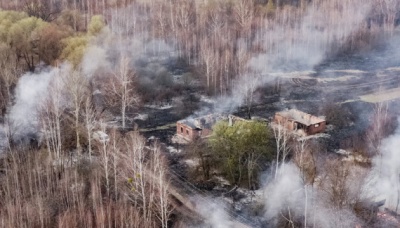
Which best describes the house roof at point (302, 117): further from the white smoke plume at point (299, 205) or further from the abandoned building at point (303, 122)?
the white smoke plume at point (299, 205)

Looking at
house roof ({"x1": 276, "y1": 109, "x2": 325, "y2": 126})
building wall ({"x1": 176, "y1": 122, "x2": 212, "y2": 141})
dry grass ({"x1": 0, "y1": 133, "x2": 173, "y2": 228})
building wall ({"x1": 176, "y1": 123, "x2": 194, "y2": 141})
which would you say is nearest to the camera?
dry grass ({"x1": 0, "y1": 133, "x2": 173, "y2": 228})

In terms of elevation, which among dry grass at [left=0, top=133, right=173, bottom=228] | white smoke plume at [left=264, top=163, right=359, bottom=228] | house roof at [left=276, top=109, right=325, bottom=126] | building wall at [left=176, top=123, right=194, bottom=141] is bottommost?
white smoke plume at [left=264, top=163, right=359, bottom=228]

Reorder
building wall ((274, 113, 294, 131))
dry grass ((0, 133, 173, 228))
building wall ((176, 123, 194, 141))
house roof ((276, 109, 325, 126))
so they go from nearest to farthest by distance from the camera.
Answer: dry grass ((0, 133, 173, 228)), building wall ((176, 123, 194, 141)), building wall ((274, 113, 294, 131)), house roof ((276, 109, 325, 126))

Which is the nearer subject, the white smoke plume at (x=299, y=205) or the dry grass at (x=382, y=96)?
the white smoke plume at (x=299, y=205)

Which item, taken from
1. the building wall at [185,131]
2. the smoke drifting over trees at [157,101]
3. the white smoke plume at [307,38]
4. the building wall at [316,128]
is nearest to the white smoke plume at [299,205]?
the smoke drifting over trees at [157,101]

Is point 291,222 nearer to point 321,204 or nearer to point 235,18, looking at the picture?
point 321,204

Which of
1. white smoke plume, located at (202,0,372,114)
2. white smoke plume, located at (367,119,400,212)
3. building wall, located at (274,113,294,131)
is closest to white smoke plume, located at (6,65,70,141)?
building wall, located at (274,113,294,131)

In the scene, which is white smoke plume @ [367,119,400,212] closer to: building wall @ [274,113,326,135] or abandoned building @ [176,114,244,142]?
building wall @ [274,113,326,135]

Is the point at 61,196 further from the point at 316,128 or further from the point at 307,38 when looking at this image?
the point at 307,38

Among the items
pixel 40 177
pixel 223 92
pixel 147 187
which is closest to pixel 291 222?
pixel 147 187
